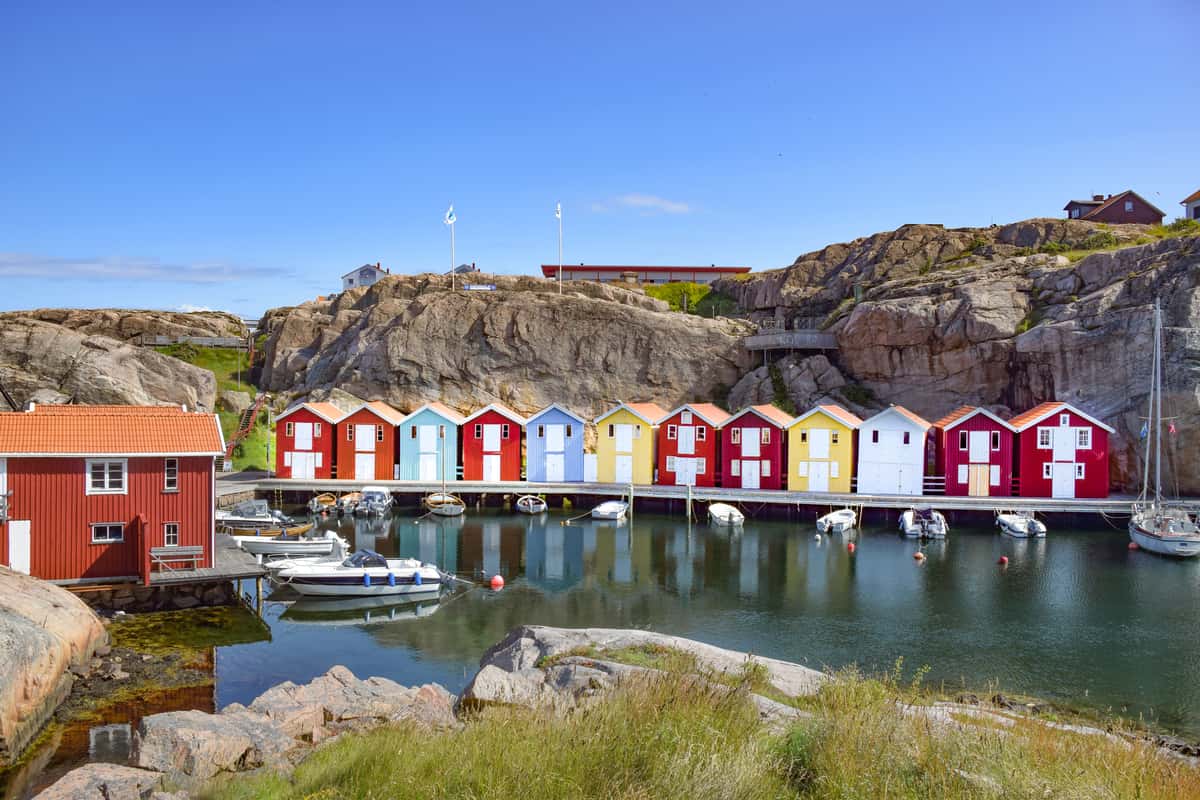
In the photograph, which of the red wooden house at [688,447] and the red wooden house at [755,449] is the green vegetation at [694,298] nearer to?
the red wooden house at [688,447]

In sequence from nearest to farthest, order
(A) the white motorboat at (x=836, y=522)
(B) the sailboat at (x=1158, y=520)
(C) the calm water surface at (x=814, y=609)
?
1. (C) the calm water surface at (x=814, y=609)
2. (B) the sailboat at (x=1158, y=520)
3. (A) the white motorboat at (x=836, y=522)

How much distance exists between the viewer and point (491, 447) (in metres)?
59.7

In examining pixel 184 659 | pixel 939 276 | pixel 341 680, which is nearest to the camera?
pixel 341 680

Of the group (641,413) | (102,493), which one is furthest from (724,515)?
(102,493)

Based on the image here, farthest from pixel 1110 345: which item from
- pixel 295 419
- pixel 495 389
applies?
pixel 295 419

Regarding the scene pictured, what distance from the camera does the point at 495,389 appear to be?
250 feet

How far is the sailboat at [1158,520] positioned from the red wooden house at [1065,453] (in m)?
2.56

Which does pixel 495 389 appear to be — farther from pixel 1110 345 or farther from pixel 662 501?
pixel 1110 345

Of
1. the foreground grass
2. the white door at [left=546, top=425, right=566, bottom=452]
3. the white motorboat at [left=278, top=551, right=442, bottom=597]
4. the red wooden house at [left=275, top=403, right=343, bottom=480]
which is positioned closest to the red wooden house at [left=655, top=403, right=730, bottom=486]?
the white door at [left=546, top=425, right=566, bottom=452]

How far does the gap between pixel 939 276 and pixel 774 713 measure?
65992 mm

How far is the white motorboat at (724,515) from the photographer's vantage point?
5169 centimetres

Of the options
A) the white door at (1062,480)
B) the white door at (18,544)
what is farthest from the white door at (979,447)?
the white door at (18,544)

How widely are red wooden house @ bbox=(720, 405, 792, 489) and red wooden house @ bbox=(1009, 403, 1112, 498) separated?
13811 millimetres

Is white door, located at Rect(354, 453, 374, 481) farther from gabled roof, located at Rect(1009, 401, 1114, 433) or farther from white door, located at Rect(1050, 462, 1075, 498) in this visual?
white door, located at Rect(1050, 462, 1075, 498)
